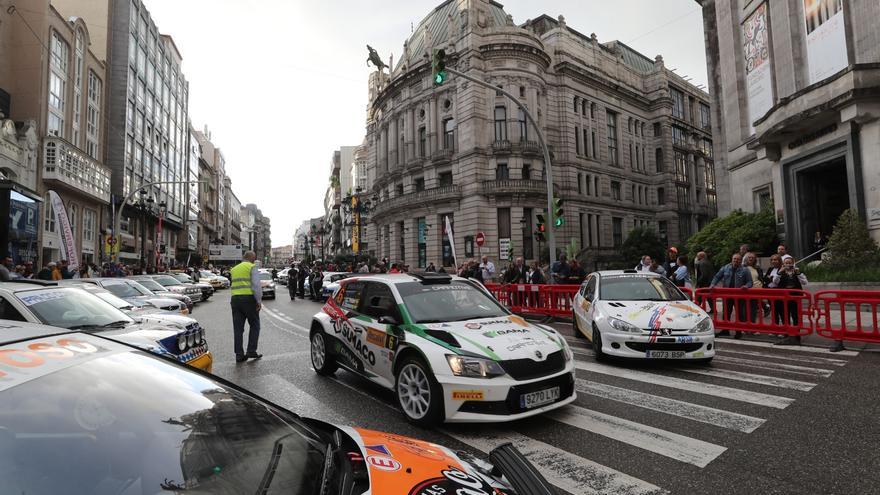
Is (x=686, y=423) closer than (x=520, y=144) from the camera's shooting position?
Yes

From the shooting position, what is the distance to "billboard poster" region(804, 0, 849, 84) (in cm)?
1748

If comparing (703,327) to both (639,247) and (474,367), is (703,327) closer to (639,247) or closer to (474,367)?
(474,367)

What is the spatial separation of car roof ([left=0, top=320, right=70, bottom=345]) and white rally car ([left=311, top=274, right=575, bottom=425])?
119 inches

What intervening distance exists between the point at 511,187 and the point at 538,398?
1346 inches

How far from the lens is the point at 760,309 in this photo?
9.22 metres

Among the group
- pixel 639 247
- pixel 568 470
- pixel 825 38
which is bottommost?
pixel 568 470

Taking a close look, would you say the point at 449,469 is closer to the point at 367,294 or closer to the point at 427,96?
the point at 367,294

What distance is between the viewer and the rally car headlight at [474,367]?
4273 mm

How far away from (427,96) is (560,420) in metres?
41.6

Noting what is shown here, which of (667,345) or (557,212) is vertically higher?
(557,212)

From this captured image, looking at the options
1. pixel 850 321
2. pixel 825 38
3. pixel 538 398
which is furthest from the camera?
pixel 825 38

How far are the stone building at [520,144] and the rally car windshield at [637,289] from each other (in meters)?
23.2

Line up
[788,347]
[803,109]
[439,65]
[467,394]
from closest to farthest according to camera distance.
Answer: [467,394]
[788,347]
[439,65]
[803,109]

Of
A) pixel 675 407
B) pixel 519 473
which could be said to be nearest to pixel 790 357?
pixel 675 407
